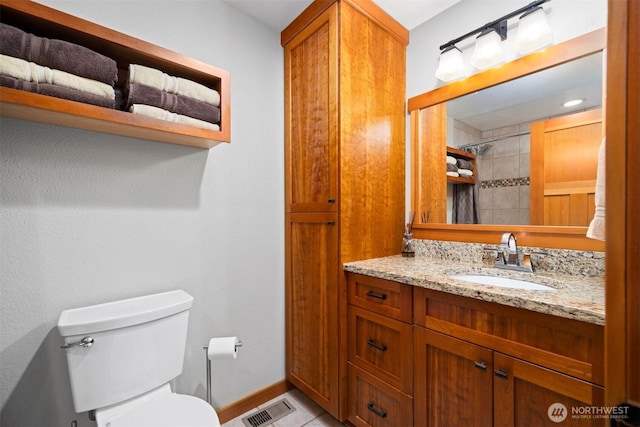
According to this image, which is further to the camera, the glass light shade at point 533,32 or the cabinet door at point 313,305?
the cabinet door at point 313,305

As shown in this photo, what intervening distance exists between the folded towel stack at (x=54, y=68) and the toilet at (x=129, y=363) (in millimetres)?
831

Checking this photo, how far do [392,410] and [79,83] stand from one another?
73.6 inches

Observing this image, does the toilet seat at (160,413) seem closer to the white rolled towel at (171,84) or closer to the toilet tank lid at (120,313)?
the toilet tank lid at (120,313)

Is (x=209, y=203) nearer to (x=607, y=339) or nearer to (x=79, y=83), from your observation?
(x=79, y=83)

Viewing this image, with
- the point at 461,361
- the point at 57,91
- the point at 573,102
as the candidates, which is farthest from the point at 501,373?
the point at 57,91

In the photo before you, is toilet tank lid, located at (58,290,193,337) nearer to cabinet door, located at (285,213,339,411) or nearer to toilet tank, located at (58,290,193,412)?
toilet tank, located at (58,290,193,412)

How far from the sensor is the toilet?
1008 mm

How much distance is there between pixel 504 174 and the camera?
149cm

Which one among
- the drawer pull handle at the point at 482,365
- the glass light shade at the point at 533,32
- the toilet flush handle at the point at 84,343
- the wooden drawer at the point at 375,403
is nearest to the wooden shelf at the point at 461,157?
the glass light shade at the point at 533,32

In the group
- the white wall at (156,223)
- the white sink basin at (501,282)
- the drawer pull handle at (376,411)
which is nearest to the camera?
the white wall at (156,223)

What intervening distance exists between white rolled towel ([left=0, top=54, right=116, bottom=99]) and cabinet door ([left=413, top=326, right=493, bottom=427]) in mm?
1601

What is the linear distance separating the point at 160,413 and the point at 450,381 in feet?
3.72

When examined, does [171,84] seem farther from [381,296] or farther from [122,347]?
[381,296]

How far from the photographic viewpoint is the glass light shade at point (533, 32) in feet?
4.18
